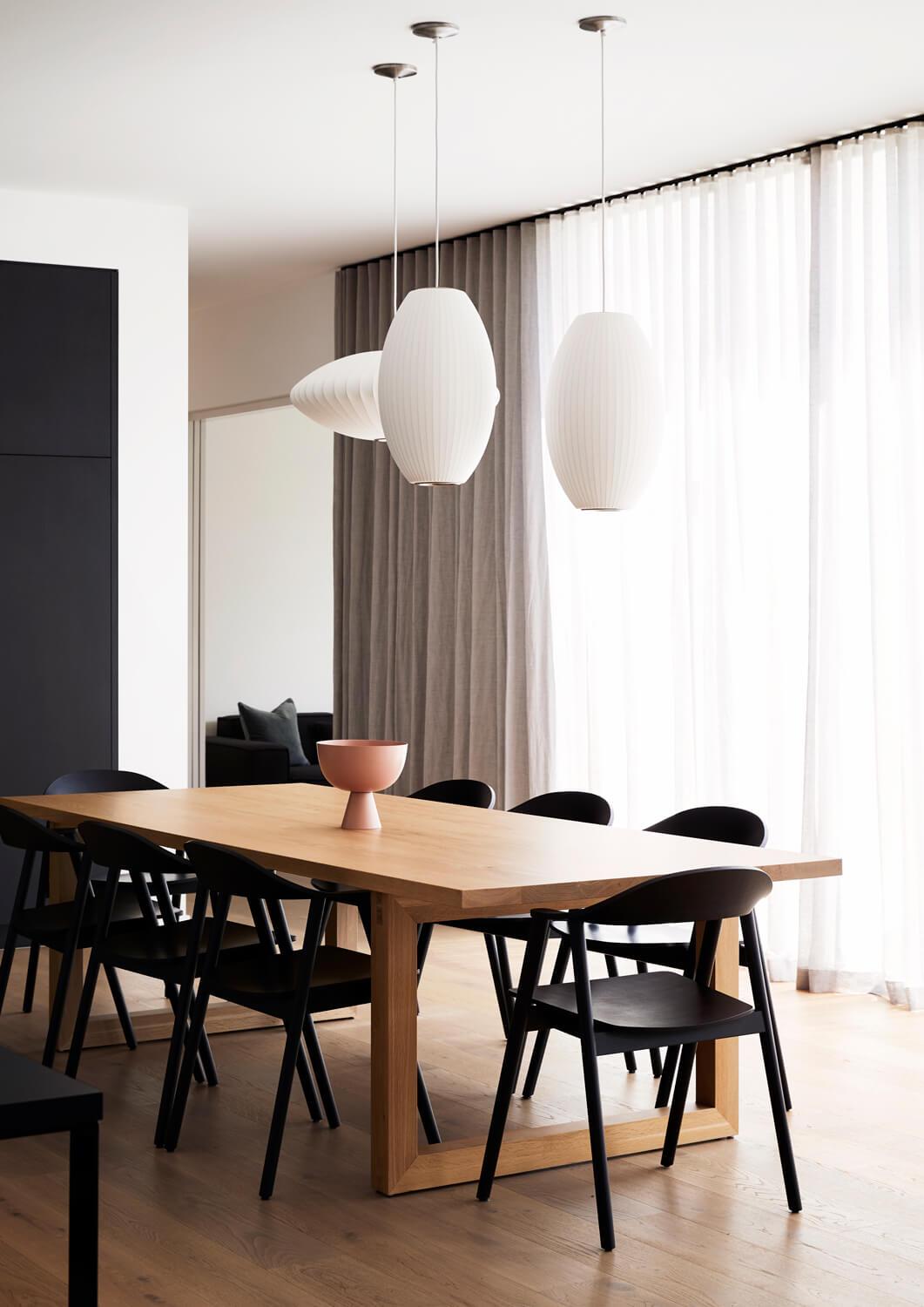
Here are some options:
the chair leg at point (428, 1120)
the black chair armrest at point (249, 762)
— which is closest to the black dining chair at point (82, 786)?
the chair leg at point (428, 1120)

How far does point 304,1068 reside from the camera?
3912 mm

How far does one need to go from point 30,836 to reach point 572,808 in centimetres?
155

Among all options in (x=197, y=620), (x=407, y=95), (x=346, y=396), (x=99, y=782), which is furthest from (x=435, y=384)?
(x=197, y=620)

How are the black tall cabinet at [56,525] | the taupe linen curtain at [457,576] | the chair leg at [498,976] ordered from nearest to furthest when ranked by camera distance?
the chair leg at [498,976] < the black tall cabinet at [56,525] < the taupe linen curtain at [457,576]

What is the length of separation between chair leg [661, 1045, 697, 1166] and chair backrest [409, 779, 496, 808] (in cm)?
146

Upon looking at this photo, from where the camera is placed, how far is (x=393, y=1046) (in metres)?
3.32

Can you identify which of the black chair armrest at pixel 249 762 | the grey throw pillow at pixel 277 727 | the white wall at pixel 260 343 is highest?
the white wall at pixel 260 343

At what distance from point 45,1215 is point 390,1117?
711 millimetres

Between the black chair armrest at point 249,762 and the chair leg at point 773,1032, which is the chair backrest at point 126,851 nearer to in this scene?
the chair leg at point 773,1032

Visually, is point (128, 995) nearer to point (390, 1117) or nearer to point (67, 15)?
point (390, 1117)

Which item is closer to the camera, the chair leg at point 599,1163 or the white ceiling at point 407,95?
the chair leg at point 599,1163

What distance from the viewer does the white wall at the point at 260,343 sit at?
7707 mm

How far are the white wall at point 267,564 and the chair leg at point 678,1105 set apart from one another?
6762 millimetres

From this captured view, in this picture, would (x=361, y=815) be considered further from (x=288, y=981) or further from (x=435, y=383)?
(x=435, y=383)
